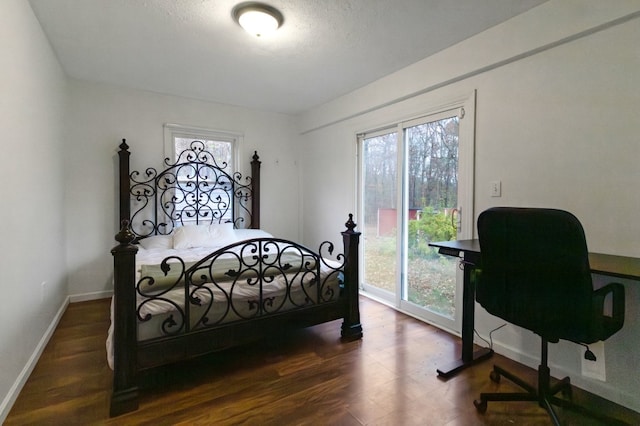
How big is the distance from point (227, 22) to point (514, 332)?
10.2ft

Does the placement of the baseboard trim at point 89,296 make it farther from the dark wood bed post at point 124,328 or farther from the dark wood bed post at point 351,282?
the dark wood bed post at point 351,282

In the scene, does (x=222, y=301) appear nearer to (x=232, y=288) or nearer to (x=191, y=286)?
(x=232, y=288)

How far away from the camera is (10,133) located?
1788 millimetres

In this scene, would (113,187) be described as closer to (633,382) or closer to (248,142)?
(248,142)

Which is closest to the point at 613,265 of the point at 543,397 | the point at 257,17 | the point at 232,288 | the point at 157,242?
the point at 543,397

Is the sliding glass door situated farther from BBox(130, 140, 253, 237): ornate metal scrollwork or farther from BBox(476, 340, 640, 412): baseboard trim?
BBox(130, 140, 253, 237): ornate metal scrollwork

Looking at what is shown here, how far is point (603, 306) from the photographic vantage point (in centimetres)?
143

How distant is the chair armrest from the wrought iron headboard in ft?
12.1

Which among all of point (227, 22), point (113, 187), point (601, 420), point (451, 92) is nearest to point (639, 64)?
point (451, 92)

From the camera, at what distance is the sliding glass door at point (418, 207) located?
2.69m

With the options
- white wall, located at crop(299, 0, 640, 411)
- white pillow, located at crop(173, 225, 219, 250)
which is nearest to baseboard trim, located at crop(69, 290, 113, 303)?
white pillow, located at crop(173, 225, 219, 250)

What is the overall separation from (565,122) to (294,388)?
7.98 feet

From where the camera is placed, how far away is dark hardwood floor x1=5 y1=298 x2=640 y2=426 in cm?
167

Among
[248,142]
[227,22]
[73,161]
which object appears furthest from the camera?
[248,142]
